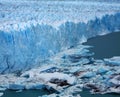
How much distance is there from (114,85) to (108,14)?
19.7 feet

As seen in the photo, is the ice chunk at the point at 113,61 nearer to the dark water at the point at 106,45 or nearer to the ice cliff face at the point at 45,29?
the dark water at the point at 106,45

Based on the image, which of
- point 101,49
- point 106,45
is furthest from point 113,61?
point 106,45

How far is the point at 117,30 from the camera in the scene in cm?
1229

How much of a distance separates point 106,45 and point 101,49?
613 mm

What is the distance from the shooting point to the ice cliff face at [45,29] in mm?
7023

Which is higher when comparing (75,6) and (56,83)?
(75,6)

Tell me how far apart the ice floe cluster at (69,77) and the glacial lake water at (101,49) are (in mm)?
135

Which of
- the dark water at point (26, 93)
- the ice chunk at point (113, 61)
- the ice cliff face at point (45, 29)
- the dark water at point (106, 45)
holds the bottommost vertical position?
the dark water at point (26, 93)

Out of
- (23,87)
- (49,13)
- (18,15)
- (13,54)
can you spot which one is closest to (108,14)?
(49,13)

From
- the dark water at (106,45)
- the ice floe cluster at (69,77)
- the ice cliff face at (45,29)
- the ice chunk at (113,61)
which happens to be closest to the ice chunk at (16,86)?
the ice floe cluster at (69,77)

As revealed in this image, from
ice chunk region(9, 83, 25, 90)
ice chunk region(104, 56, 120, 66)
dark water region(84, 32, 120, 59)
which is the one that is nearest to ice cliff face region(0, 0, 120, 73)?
dark water region(84, 32, 120, 59)

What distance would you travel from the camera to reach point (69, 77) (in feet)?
21.5

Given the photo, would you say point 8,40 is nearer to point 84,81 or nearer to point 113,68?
point 84,81

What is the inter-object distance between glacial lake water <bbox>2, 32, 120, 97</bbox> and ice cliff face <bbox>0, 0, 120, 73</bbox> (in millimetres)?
361
